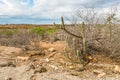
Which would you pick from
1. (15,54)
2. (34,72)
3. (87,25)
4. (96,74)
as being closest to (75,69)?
(96,74)

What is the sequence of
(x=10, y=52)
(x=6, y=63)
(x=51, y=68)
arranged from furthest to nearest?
(x=10, y=52), (x=6, y=63), (x=51, y=68)

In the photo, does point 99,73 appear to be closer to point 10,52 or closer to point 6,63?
point 6,63

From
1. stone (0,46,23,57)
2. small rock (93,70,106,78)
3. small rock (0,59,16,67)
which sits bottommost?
small rock (93,70,106,78)

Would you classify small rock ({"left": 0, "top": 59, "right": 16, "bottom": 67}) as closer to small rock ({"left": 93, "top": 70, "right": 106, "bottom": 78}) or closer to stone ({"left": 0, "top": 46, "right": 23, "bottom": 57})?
stone ({"left": 0, "top": 46, "right": 23, "bottom": 57})

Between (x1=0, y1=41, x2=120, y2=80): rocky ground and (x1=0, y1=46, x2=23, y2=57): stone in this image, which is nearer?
(x1=0, y1=41, x2=120, y2=80): rocky ground

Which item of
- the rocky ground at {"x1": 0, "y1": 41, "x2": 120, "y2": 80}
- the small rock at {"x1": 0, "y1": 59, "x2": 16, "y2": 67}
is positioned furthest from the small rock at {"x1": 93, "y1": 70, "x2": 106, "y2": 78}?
the small rock at {"x1": 0, "y1": 59, "x2": 16, "y2": 67}

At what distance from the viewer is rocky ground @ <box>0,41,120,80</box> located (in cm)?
804

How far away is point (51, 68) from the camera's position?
880cm

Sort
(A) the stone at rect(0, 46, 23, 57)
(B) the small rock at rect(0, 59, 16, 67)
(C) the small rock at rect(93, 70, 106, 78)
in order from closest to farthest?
(C) the small rock at rect(93, 70, 106, 78) → (B) the small rock at rect(0, 59, 16, 67) → (A) the stone at rect(0, 46, 23, 57)

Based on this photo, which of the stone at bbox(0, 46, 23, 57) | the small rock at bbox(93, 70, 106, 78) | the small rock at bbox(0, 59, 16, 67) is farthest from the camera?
the stone at bbox(0, 46, 23, 57)

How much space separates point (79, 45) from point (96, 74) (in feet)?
6.26

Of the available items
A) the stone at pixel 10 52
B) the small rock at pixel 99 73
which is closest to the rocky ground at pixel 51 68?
the small rock at pixel 99 73

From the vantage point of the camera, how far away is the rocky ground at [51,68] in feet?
26.4

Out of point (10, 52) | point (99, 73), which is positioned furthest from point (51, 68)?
point (10, 52)
